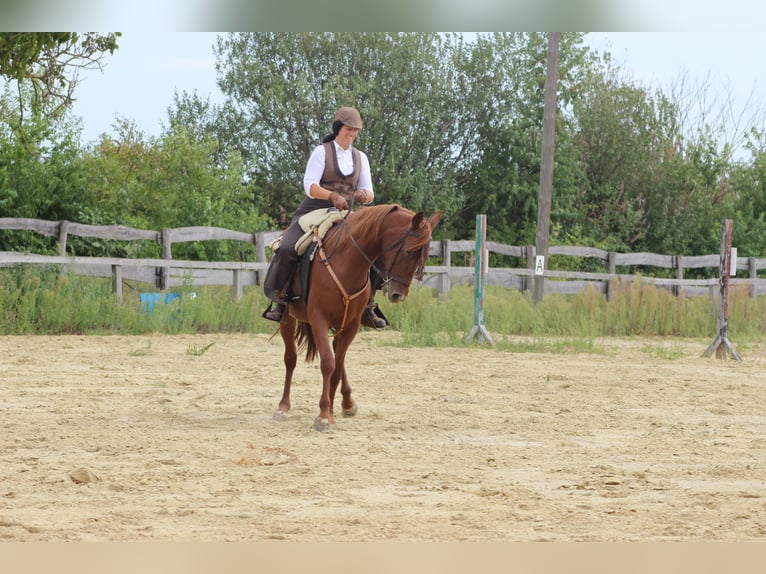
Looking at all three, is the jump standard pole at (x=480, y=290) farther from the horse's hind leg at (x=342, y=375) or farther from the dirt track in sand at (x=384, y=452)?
the horse's hind leg at (x=342, y=375)

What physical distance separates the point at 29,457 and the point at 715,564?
16.8 ft

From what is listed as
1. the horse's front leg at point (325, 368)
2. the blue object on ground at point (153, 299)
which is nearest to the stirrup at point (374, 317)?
the horse's front leg at point (325, 368)

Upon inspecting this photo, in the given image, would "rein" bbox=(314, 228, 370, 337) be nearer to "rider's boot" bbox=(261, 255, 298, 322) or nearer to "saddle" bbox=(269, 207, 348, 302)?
"saddle" bbox=(269, 207, 348, 302)

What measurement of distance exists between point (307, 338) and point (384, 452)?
6.39ft

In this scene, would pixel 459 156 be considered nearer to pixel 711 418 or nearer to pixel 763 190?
pixel 763 190

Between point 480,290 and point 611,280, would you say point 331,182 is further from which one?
point 611,280

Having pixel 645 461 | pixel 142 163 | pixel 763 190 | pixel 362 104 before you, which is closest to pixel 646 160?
pixel 763 190

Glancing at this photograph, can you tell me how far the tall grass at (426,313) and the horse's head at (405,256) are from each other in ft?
23.2

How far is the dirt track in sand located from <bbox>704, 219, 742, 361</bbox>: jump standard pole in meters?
1.47

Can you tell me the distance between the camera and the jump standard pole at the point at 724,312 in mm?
13500

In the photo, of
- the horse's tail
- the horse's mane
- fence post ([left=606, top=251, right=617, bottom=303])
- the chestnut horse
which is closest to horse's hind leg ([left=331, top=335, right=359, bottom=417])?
the chestnut horse

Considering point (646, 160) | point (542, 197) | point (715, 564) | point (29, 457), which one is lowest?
point (29, 457)

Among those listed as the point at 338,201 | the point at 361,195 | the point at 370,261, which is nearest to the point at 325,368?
the point at 370,261

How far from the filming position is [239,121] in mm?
38000
